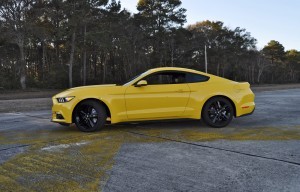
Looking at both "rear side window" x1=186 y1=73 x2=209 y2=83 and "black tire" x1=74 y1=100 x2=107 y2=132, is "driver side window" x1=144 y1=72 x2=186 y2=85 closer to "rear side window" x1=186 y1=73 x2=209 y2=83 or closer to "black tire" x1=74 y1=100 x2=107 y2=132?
"rear side window" x1=186 y1=73 x2=209 y2=83

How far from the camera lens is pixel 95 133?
6.96 m

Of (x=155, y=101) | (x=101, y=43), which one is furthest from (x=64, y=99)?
(x=101, y=43)

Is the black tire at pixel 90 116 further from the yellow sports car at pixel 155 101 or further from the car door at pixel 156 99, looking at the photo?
the car door at pixel 156 99

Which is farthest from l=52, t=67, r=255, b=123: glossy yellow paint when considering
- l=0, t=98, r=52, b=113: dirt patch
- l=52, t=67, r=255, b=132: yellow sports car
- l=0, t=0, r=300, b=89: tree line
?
l=0, t=0, r=300, b=89: tree line

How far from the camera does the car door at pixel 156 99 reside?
23.4 feet

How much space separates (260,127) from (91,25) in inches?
1342

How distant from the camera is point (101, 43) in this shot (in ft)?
124

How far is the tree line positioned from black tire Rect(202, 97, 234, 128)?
28.9m

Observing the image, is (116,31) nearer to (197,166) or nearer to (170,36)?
(170,36)

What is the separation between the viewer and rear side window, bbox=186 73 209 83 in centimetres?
750

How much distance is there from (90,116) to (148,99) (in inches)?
51.7

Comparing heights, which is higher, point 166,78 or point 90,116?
point 166,78

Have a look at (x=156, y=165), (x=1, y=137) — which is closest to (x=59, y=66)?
(x=1, y=137)

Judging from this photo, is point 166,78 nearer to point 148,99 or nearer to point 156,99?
point 156,99
